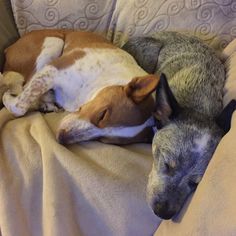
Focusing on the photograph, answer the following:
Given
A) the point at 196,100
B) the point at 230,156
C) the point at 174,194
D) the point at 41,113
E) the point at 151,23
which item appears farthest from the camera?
the point at 151,23

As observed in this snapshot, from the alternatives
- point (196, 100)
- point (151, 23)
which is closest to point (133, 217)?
point (196, 100)

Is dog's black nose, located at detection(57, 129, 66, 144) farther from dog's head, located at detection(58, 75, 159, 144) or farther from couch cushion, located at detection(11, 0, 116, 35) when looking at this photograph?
couch cushion, located at detection(11, 0, 116, 35)

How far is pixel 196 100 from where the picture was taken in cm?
171

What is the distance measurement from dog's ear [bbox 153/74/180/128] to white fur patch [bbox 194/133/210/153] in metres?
0.16

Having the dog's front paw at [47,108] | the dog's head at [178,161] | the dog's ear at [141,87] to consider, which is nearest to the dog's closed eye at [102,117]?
the dog's ear at [141,87]

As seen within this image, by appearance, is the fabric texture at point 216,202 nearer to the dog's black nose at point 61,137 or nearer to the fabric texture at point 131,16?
the dog's black nose at point 61,137

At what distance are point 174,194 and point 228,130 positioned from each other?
11.9 inches

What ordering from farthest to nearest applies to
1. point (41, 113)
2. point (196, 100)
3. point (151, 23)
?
point (151, 23), point (41, 113), point (196, 100)

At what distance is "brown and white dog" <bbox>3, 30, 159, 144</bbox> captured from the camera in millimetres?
1670

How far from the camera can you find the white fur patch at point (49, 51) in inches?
80.7

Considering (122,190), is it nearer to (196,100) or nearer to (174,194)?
(174,194)

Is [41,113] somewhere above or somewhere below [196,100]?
below

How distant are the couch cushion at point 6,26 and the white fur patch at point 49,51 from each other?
0.24 meters

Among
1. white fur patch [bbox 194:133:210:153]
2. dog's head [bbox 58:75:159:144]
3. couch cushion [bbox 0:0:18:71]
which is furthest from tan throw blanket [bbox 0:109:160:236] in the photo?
couch cushion [bbox 0:0:18:71]
